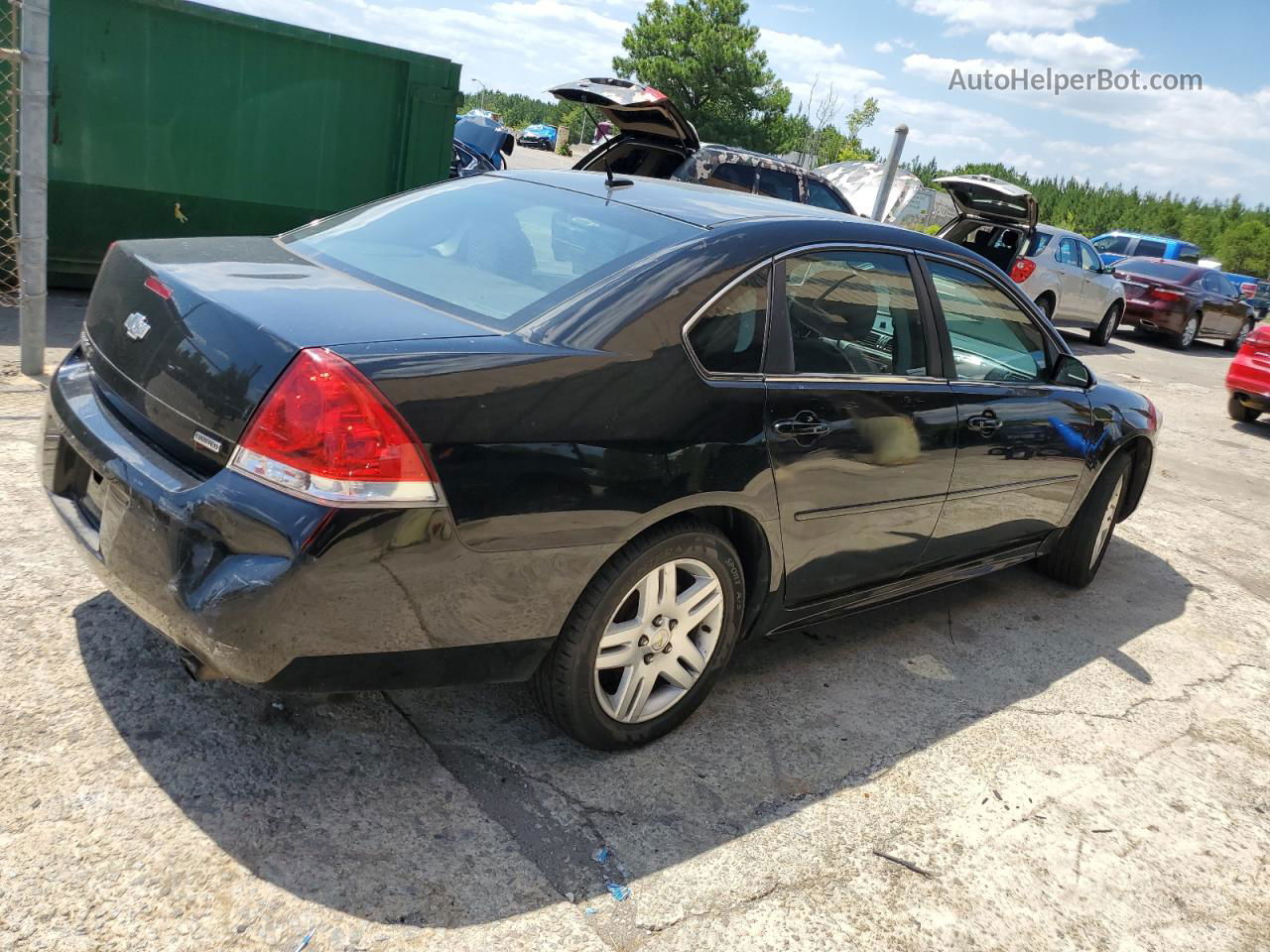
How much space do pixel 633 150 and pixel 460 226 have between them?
595 cm

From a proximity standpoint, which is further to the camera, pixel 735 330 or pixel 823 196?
pixel 823 196

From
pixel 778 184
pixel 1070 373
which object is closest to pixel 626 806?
pixel 1070 373

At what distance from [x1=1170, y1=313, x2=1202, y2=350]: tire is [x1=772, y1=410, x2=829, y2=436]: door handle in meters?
17.0

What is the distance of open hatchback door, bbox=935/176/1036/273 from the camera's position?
972 centimetres

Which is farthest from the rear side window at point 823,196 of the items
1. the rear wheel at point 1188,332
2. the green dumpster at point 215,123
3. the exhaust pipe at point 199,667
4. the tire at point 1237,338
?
the tire at point 1237,338

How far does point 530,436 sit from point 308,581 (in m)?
0.60

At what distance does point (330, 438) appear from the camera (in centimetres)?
226

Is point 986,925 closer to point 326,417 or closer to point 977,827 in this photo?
point 977,827

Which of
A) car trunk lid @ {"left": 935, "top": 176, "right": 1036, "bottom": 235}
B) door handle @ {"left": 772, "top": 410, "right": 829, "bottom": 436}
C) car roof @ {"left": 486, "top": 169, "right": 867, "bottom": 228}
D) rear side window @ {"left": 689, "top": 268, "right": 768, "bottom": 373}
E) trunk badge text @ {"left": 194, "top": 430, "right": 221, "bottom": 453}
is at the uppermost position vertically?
car trunk lid @ {"left": 935, "top": 176, "right": 1036, "bottom": 235}

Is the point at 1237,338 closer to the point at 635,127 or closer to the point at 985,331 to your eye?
the point at 635,127

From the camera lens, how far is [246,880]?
7.60 ft

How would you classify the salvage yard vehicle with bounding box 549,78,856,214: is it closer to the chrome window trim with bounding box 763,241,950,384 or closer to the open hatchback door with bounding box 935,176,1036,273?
the open hatchback door with bounding box 935,176,1036,273

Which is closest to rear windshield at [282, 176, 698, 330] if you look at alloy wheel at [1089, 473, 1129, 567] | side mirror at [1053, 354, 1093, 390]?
side mirror at [1053, 354, 1093, 390]

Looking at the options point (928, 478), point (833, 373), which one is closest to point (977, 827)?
point (928, 478)
